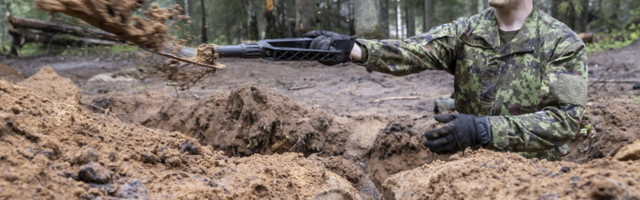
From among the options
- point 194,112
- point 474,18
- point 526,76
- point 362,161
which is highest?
point 474,18

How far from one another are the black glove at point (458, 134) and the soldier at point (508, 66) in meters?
0.01

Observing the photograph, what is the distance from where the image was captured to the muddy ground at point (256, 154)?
6.24ft

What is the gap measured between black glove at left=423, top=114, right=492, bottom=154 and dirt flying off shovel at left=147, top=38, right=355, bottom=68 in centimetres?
87

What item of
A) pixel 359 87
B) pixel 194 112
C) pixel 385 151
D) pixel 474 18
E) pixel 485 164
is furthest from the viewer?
pixel 359 87

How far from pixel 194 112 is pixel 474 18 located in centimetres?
316

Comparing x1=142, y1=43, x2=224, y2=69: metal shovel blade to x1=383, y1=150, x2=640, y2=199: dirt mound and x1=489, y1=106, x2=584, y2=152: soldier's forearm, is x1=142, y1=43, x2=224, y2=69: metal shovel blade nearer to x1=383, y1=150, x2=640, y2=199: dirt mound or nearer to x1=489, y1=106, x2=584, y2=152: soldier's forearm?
x1=383, y1=150, x2=640, y2=199: dirt mound

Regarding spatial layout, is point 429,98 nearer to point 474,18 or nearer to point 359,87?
point 359,87

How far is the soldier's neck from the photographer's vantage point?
384 cm

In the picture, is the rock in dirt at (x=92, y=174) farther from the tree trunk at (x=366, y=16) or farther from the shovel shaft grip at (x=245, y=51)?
the tree trunk at (x=366, y=16)

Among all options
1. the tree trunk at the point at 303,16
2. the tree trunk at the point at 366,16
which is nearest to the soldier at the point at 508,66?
the tree trunk at the point at 366,16

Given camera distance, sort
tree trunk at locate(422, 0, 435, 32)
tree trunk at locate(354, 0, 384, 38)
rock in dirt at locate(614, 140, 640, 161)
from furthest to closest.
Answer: tree trunk at locate(422, 0, 435, 32) → tree trunk at locate(354, 0, 384, 38) → rock in dirt at locate(614, 140, 640, 161)

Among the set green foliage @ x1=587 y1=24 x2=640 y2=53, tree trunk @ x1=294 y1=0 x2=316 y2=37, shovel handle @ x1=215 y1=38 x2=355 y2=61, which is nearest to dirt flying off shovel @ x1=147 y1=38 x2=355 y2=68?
shovel handle @ x1=215 y1=38 x2=355 y2=61

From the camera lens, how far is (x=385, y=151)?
4.82m

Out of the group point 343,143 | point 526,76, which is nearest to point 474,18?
point 526,76
